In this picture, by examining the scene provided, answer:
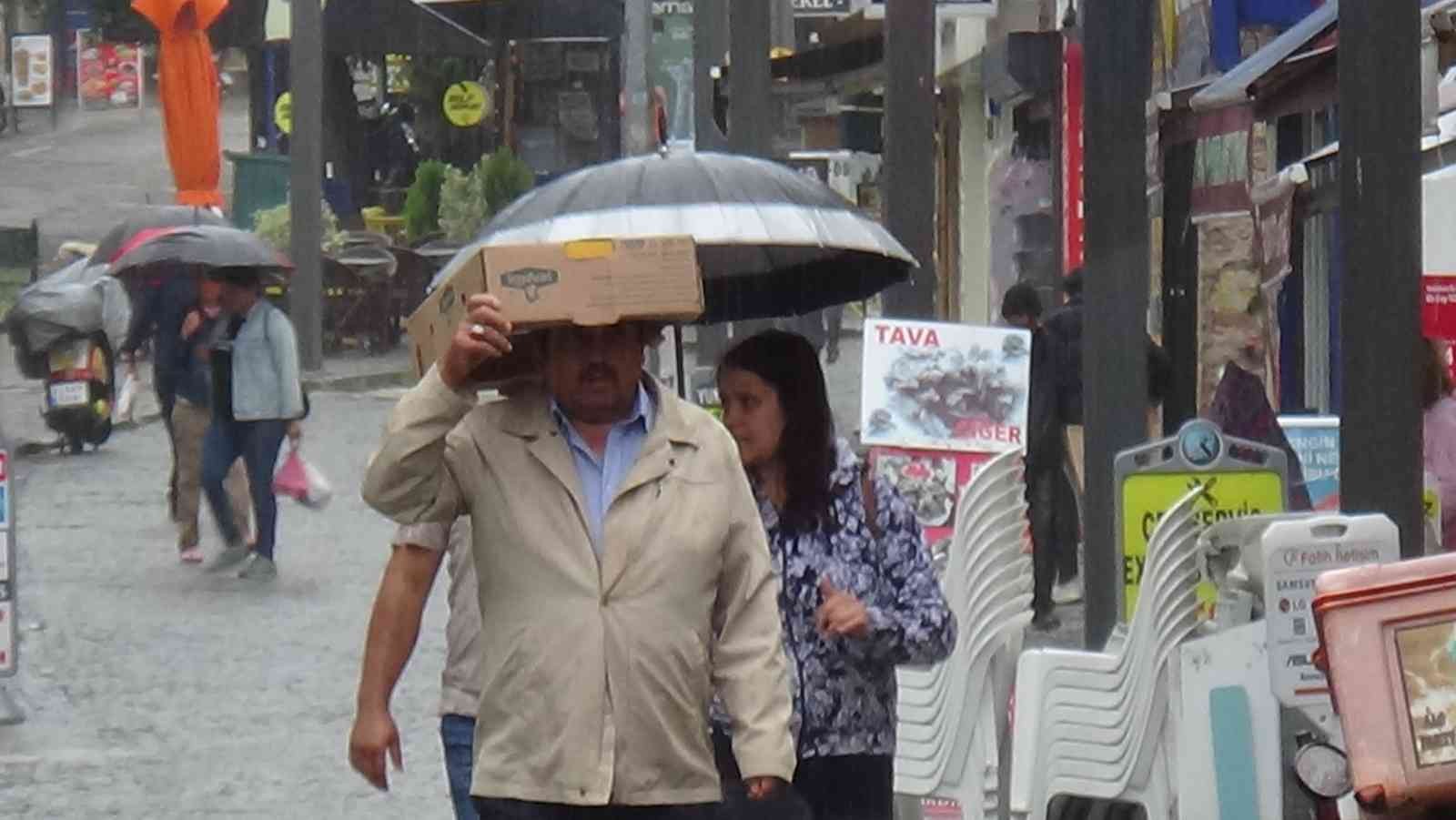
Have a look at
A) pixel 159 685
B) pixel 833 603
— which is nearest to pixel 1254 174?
pixel 159 685

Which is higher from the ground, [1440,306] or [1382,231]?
[1382,231]

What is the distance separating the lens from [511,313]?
16.8ft

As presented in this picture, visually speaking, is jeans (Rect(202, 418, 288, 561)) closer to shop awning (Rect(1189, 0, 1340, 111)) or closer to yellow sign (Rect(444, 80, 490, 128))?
shop awning (Rect(1189, 0, 1340, 111))

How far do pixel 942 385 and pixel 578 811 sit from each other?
7491mm

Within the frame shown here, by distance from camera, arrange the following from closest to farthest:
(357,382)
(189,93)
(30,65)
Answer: (189,93) → (357,382) → (30,65)

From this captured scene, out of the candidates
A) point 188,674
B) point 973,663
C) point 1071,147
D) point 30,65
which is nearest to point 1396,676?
point 973,663

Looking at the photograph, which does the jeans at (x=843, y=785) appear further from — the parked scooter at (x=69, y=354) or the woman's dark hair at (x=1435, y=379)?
the parked scooter at (x=69, y=354)

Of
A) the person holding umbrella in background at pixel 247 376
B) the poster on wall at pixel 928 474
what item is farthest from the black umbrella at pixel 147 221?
the poster on wall at pixel 928 474

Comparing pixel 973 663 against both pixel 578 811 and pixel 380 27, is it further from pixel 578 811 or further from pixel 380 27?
pixel 380 27

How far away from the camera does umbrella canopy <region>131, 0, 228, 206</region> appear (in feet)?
83.2

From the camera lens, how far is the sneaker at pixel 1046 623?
15141mm

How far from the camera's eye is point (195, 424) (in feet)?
55.9

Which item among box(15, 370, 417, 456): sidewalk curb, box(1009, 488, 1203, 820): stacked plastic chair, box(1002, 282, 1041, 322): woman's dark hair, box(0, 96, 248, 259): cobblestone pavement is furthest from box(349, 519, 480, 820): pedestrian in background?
box(0, 96, 248, 259): cobblestone pavement

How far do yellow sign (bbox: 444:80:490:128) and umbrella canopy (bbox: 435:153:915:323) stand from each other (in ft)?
119
